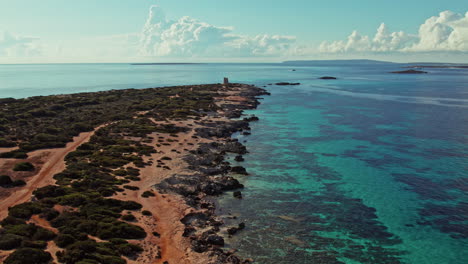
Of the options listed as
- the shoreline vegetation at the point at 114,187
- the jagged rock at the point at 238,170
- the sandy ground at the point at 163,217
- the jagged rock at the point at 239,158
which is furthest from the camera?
the jagged rock at the point at 239,158

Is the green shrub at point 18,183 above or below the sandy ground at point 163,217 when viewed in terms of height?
above

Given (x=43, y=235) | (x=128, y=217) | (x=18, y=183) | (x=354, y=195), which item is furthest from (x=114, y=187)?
(x=354, y=195)

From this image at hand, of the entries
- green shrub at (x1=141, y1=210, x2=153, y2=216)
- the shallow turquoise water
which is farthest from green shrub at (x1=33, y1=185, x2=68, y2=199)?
the shallow turquoise water

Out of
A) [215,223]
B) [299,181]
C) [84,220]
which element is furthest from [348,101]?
[84,220]

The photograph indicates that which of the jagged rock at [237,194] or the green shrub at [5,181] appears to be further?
the jagged rock at [237,194]

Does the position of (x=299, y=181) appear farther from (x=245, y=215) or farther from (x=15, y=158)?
(x=15, y=158)

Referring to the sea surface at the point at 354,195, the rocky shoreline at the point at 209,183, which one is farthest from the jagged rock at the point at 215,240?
the sea surface at the point at 354,195

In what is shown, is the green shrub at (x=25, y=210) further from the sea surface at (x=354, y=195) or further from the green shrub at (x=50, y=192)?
the sea surface at (x=354, y=195)
